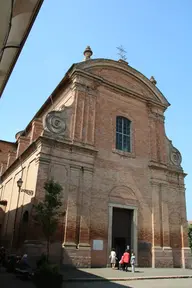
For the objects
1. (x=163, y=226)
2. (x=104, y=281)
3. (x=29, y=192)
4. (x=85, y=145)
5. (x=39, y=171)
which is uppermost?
(x=85, y=145)

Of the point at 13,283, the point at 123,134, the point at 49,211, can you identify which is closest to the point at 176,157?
the point at 123,134

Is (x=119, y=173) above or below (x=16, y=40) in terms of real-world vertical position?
above

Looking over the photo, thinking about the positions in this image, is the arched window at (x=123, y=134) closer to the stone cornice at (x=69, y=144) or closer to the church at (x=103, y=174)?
the church at (x=103, y=174)

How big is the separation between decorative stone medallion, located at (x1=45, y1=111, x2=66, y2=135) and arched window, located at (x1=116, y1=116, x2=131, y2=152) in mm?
4027

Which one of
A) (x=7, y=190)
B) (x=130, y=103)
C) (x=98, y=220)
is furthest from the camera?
(x=7, y=190)

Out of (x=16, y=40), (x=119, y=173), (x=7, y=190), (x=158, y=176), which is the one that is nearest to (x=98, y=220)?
(x=119, y=173)

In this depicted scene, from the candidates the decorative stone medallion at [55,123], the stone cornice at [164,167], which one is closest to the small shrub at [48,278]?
the decorative stone medallion at [55,123]

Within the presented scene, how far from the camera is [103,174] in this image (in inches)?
631

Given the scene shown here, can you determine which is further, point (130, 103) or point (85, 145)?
point (130, 103)

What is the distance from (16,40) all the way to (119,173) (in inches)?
562

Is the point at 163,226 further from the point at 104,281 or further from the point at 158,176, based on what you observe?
the point at 104,281

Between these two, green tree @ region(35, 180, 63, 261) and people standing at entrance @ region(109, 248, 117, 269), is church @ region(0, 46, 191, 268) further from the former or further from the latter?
green tree @ region(35, 180, 63, 261)

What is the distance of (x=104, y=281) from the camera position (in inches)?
429

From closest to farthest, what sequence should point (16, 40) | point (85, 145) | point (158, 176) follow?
point (16, 40), point (85, 145), point (158, 176)
